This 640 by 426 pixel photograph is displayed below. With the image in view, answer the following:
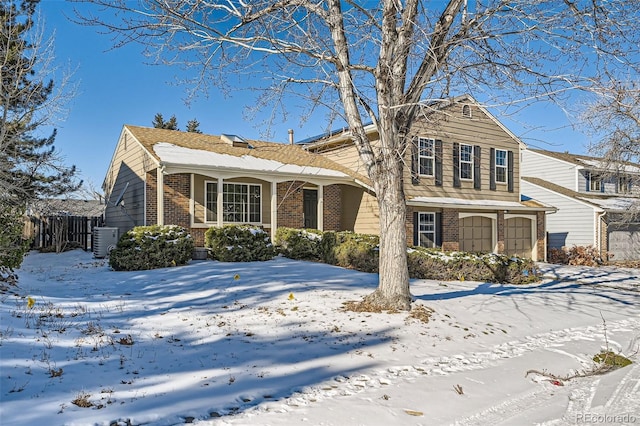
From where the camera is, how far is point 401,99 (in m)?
7.39

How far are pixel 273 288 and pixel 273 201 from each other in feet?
22.3

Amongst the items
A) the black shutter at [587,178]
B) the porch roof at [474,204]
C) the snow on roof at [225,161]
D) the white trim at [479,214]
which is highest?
the black shutter at [587,178]

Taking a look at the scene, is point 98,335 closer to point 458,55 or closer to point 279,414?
point 279,414

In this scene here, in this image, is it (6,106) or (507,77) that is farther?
(6,106)

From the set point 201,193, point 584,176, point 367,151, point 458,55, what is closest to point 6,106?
point 201,193

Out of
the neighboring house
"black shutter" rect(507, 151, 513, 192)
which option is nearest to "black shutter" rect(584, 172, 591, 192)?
the neighboring house

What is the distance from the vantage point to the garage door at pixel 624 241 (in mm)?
21812

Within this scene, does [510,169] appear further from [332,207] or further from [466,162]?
[332,207]

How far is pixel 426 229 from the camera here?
1697 cm

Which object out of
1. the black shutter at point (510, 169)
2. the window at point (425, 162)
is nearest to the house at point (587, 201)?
the black shutter at point (510, 169)

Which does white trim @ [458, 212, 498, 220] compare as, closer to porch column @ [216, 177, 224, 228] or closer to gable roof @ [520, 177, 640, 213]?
gable roof @ [520, 177, 640, 213]

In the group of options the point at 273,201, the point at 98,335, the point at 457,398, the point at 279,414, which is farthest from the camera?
the point at 273,201

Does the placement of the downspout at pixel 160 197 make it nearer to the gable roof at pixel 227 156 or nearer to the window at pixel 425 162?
the gable roof at pixel 227 156

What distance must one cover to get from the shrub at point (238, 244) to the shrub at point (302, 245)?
1.04m
